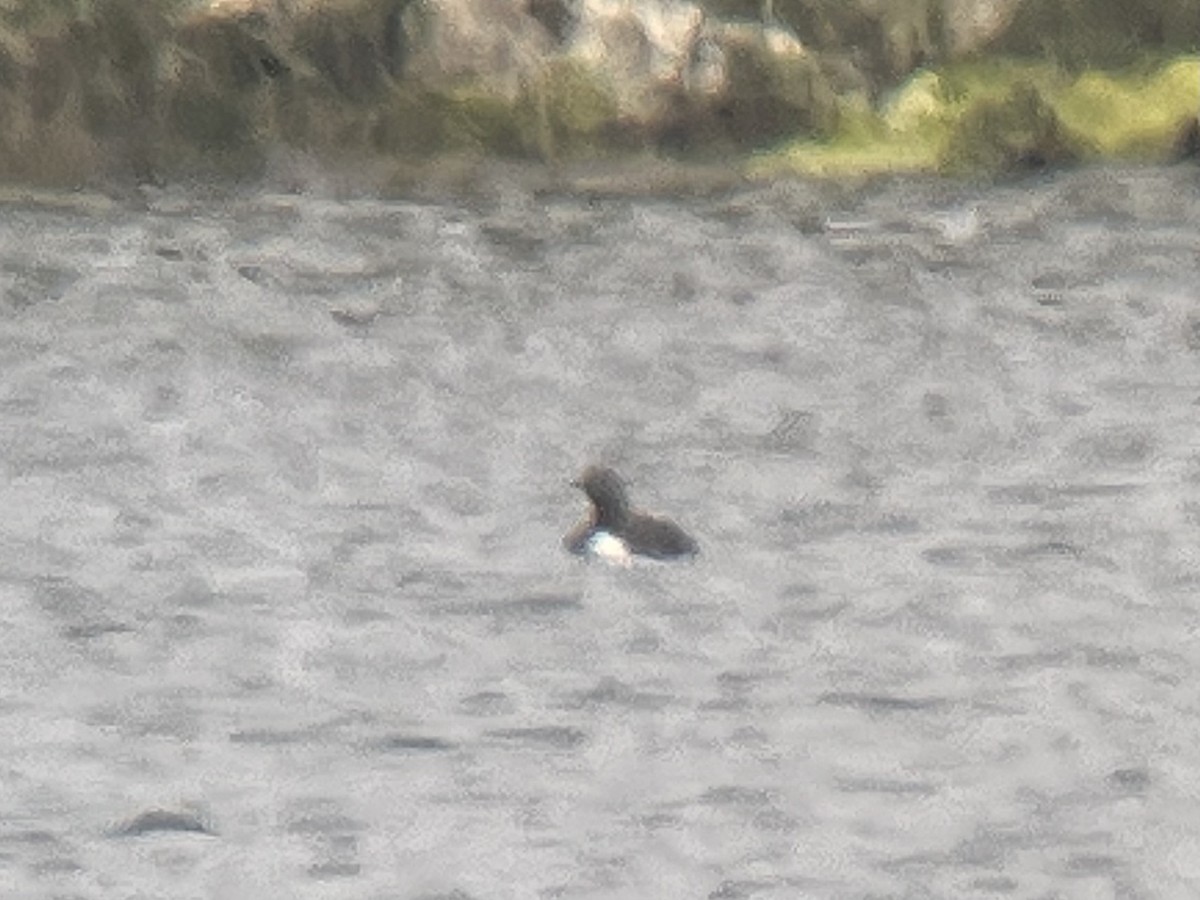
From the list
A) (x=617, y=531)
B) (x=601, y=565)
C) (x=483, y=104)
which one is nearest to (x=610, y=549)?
(x=601, y=565)

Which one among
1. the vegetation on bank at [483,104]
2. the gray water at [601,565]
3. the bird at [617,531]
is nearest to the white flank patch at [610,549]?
the bird at [617,531]

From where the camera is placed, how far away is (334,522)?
40.2 feet

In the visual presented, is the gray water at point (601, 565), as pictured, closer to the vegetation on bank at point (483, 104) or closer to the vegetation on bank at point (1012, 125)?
the vegetation on bank at point (1012, 125)

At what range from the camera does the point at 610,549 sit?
460 inches

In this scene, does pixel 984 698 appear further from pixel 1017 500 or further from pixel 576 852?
pixel 1017 500

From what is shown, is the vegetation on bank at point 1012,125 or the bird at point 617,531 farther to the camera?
the vegetation on bank at point 1012,125

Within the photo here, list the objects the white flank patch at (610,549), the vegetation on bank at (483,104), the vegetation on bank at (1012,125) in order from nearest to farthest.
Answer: the white flank patch at (610,549)
the vegetation on bank at (483,104)
the vegetation on bank at (1012,125)

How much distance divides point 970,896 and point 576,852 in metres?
1.28

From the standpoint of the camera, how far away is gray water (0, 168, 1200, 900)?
8.16 meters

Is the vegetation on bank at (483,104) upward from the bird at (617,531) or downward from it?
upward

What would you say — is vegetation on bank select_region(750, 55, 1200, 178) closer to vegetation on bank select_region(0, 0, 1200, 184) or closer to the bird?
vegetation on bank select_region(0, 0, 1200, 184)

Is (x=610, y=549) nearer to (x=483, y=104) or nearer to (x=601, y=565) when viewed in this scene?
(x=601, y=565)

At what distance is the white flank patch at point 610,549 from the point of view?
11.6 meters

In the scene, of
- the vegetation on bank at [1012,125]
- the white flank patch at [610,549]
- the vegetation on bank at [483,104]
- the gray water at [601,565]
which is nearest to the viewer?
the gray water at [601,565]
